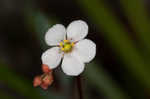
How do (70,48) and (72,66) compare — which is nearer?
(72,66)

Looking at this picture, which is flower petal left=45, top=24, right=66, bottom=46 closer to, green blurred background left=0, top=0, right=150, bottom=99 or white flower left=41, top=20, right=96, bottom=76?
white flower left=41, top=20, right=96, bottom=76

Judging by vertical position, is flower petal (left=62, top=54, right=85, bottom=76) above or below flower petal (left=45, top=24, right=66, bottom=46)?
below

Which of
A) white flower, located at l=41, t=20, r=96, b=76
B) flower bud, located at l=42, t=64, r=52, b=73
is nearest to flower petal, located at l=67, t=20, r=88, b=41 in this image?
white flower, located at l=41, t=20, r=96, b=76

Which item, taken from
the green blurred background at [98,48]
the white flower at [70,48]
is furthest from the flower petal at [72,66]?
the green blurred background at [98,48]

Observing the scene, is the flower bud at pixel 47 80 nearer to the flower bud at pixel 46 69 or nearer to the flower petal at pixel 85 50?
the flower bud at pixel 46 69

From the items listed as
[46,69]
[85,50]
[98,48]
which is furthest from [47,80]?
[98,48]

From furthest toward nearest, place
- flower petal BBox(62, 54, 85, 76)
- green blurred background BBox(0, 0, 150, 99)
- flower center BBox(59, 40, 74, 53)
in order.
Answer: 1. green blurred background BBox(0, 0, 150, 99)
2. flower center BBox(59, 40, 74, 53)
3. flower petal BBox(62, 54, 85, 76)

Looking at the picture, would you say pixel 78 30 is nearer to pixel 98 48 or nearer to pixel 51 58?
pixel 51 58

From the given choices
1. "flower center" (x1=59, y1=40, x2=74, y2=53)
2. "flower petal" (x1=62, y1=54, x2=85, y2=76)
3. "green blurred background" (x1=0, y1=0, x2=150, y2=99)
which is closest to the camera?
"flower petal" (x1=62, y1=54, x2=85, y2=76)
